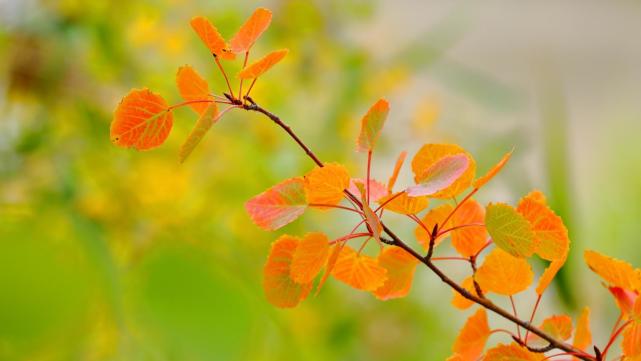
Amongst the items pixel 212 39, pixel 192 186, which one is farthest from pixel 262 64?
pixel 192 186

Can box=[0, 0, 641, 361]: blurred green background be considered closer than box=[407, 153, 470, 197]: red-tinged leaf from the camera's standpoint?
No

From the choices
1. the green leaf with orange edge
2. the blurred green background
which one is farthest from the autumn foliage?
the blurred green background

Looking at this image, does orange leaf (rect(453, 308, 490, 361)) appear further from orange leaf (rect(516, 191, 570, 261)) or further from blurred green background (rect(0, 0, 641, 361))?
blurred green background (rect(0, 0, 641, 361))

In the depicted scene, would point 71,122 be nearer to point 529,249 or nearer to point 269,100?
point 269,100

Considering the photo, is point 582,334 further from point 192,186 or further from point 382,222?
point 192,186

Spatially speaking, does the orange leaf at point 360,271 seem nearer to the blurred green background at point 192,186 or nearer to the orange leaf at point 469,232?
the orange leaf at point 469,232

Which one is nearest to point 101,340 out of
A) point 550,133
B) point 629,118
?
point 550,133

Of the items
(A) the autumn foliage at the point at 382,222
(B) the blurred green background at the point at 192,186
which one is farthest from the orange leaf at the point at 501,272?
(B) the blurred green background at the point at 192,186
